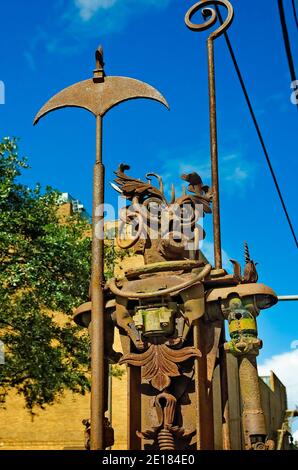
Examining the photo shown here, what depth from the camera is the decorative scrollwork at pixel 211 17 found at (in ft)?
25.2

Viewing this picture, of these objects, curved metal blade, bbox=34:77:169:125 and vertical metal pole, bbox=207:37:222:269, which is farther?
curved metal blade, bbox=34:77:169:125

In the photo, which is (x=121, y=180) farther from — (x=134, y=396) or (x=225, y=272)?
(x=134, y=396)

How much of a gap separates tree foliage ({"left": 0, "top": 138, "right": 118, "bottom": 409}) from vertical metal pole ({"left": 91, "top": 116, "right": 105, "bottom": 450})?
10361mm

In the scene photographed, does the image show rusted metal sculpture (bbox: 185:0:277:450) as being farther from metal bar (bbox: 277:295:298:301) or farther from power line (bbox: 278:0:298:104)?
metal bar (bbox: 277:295:298:301)

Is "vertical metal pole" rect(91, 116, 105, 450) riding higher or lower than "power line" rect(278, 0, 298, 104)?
lower

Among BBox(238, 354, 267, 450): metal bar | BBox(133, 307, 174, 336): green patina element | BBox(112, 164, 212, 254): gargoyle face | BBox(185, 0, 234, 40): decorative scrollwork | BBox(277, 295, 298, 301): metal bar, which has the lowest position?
BBox(238, 354, 267, 450): metal bar

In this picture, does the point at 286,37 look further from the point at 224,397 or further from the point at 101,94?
the point at 224,397

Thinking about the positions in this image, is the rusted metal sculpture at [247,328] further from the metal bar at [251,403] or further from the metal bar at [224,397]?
the metal bar at [224,397]

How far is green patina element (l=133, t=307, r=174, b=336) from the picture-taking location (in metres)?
6.52

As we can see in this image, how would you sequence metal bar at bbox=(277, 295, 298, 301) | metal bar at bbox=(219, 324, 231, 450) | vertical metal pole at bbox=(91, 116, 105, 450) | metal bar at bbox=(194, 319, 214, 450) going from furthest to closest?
1. metal bar at bbox=(277, 295, 298, 301)
2. metal bar at bbox=(219, 324, 231, 450)
3. vertical metal pole at bbox=(91, 116, 105, 450)
4. metal bar at bbox=(194, 319, 214, 450)

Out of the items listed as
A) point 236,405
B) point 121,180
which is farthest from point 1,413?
point 121,180

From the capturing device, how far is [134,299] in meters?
6.82

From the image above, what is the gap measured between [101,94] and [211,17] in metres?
1.65

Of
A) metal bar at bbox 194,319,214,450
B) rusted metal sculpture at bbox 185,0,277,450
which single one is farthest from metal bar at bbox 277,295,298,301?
metal bar at bbox 194,319,214,450
